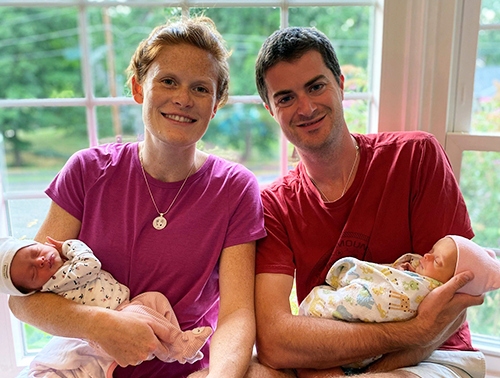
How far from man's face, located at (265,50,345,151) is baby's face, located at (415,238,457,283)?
1.73ft

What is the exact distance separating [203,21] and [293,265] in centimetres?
97

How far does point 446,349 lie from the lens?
5.02 feet

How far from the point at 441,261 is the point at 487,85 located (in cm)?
93

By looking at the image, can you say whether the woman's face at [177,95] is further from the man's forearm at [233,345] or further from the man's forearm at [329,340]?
the man's forearm at [329,340]

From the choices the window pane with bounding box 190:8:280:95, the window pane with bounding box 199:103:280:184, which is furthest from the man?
the window pane with bounding box 199:103:280:184

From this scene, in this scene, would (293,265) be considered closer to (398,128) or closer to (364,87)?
(398,128)

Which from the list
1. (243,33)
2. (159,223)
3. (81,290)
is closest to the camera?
(81,290)

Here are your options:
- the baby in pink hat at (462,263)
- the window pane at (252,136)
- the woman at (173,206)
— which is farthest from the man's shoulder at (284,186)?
the window pane at (252,136)

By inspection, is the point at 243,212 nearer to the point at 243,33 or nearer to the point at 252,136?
the point at 243,33

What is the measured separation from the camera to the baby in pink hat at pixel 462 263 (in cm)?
132

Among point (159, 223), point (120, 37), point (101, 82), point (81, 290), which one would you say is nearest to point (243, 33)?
point (120, 37)

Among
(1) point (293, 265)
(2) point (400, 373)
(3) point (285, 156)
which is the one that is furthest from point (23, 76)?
(2) point (400, 373)

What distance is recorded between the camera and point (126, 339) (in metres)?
1.34

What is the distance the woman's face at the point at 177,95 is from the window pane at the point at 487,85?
3.88 ft
